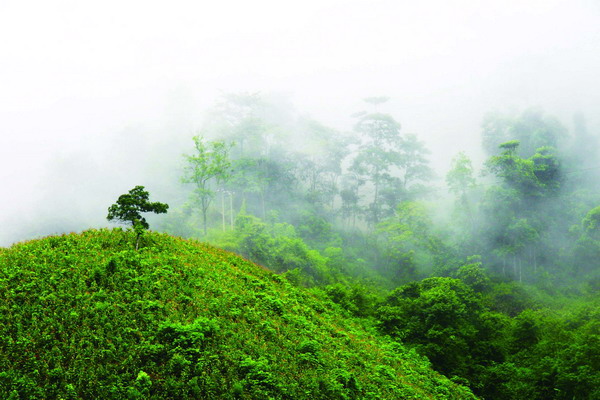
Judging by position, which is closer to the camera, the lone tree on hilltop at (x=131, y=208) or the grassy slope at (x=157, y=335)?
the grassy slope at (x=157, y=335)

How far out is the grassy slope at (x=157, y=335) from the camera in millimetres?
5914

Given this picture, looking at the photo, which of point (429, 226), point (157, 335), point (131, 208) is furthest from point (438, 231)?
→ point (157, 335)

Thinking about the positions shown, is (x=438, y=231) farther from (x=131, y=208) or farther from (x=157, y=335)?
(x=157, y=335)

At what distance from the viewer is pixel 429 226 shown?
3672 centimetres

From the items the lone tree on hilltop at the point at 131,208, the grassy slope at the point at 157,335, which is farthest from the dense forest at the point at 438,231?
the lone tree on hilltop at the point at 131,208

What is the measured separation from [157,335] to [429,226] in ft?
111

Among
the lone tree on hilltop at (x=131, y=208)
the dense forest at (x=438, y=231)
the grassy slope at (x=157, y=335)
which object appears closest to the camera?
the grassy slope at (x=157, y=335)

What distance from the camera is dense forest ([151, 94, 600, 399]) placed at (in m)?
15.5

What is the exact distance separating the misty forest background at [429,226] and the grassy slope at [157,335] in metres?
5.67

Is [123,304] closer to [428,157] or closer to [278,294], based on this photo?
[278,294]

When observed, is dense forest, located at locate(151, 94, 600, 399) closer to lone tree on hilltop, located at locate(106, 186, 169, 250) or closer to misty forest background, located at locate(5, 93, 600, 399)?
misty forest background, located at locate(5, 93, 600, 399)

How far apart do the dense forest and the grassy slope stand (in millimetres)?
5583

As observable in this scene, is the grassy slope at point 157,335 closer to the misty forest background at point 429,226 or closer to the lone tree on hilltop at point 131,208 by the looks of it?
the lone tree on hilltop at point 131,208

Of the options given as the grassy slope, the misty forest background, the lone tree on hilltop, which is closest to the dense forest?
the misty forest background
